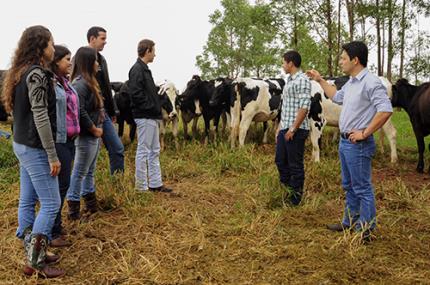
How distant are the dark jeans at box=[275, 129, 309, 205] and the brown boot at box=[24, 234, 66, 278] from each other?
288 centimetres

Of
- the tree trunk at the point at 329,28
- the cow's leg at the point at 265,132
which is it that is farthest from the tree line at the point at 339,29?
the cow's leg at the point at 265,132

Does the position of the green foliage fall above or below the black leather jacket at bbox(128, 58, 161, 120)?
above

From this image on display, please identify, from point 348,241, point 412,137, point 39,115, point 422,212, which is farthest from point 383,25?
point 39,115

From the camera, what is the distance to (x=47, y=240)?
3607mm

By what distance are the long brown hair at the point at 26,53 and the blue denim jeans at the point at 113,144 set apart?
6.09 feet

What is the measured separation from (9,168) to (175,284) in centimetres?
495

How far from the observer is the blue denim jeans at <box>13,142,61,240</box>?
3395 mm

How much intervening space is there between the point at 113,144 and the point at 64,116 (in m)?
1.80

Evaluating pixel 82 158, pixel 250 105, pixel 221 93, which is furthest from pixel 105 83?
pixel 221 93

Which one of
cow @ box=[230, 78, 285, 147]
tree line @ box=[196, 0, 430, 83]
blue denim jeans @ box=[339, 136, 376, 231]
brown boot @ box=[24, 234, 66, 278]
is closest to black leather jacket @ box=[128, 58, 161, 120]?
brown boot @ box=[24, 234, 66, 278]

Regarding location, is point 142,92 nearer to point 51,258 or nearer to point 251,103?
point 51,258

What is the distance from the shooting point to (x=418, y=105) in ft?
26.9

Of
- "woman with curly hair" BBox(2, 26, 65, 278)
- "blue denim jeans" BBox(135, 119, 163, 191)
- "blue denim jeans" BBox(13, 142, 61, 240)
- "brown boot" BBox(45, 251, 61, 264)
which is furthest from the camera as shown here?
"blue denim jeans" BBox(135, 119, 163, 191)

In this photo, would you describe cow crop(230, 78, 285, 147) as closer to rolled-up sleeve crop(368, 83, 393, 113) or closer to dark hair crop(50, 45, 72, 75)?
rolled-up sleeve crop(368, 83, 393, 113)
